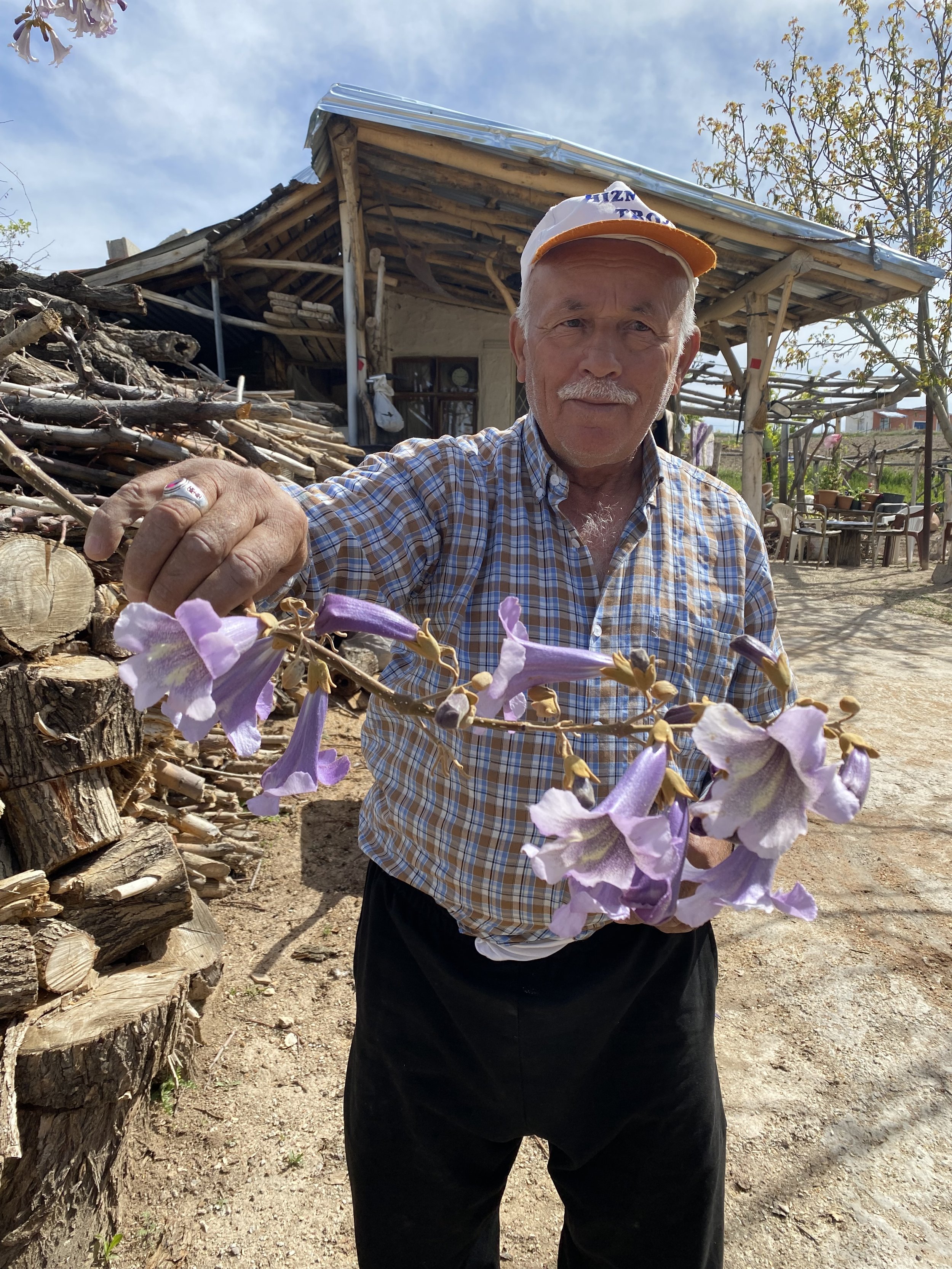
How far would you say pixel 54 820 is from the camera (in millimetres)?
2842

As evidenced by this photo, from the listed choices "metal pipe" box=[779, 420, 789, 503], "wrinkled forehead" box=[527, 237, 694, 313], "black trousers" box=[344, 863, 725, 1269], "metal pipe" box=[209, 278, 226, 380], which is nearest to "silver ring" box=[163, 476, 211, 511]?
"wrinkled forehead" box=[527, 237, 694, 313]

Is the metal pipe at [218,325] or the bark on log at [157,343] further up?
the metal pipe at [218,325]

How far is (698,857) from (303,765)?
0.75m

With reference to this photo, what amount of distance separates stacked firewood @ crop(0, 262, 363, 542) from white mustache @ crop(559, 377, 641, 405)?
1.61 meters

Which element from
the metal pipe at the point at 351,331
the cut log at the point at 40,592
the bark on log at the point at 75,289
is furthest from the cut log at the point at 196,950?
the metal pipe at the point at 351,331

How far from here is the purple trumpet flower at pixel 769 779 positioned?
0.62 metres

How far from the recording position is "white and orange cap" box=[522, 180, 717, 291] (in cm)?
161

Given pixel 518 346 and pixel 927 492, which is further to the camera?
pixel 927 492

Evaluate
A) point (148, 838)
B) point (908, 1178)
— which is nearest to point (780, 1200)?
point (908, 1178)

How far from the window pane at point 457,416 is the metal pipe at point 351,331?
2.56 m

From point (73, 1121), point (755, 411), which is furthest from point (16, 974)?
point (755, 411)

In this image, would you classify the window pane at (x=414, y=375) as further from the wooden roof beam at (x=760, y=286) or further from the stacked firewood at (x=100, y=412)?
the stacked firewood at (x=100, y=412)

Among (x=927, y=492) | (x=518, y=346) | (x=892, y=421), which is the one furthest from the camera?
(x=892, y=421)

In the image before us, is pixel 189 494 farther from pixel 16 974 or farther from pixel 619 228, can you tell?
pixel 16 974
